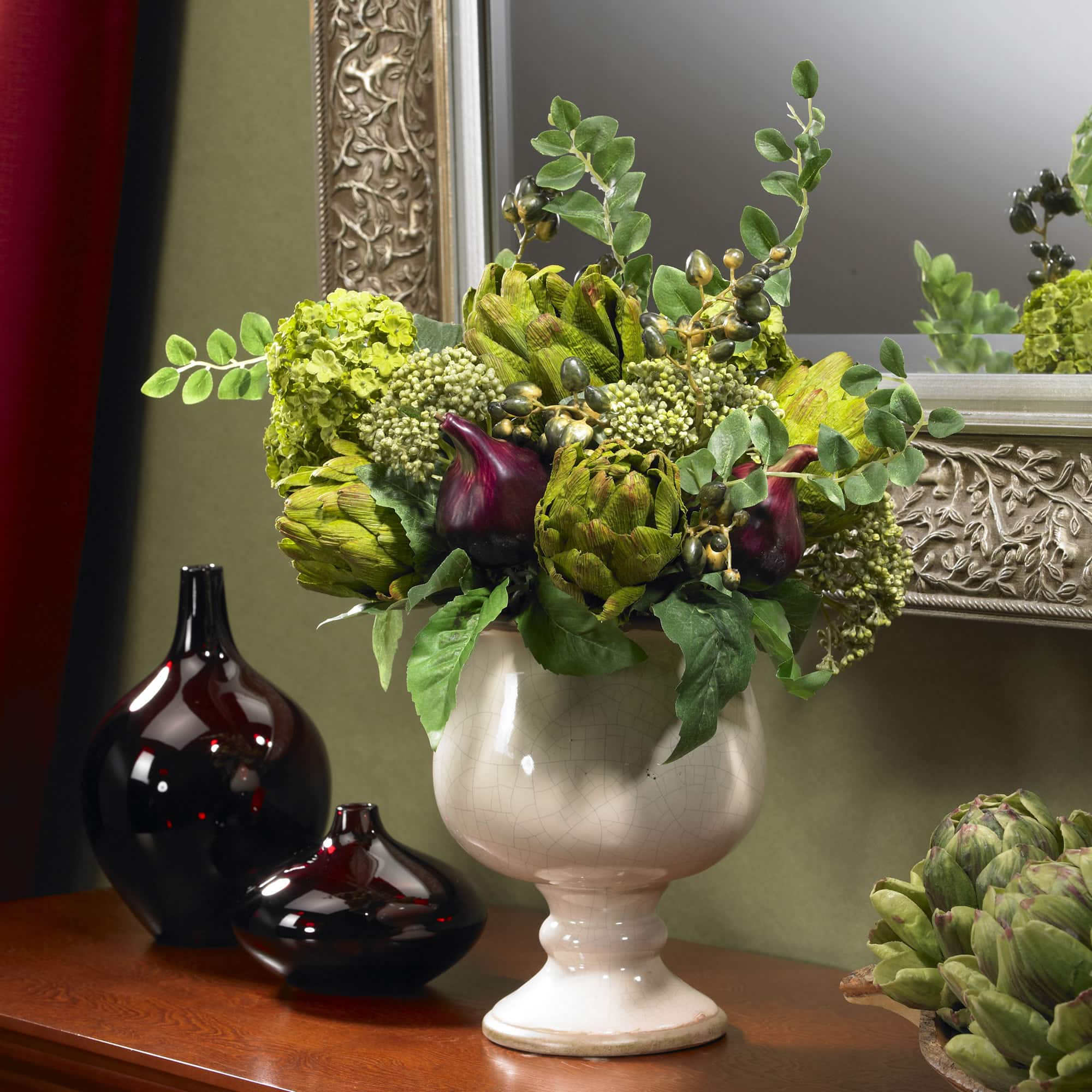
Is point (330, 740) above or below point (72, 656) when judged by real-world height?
below

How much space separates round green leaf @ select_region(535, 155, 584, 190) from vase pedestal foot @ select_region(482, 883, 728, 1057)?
1.32 feet

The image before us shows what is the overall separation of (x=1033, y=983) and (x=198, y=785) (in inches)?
26.5

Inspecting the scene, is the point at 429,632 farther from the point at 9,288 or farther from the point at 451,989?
the point at 9,288

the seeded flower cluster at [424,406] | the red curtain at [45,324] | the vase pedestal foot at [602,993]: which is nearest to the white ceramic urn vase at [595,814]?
the vase pedestal foot at [602,993]

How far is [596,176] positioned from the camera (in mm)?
755

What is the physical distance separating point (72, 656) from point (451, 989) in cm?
75

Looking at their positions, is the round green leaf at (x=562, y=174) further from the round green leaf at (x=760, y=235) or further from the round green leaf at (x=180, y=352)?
the round green leaf at (x=180, y=352)

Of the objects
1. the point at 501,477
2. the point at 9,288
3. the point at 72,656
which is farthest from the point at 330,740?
the point at 501,477

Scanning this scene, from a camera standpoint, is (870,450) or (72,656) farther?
(72,656)

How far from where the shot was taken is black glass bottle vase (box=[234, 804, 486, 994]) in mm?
874

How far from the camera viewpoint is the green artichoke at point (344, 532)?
0.74 metres

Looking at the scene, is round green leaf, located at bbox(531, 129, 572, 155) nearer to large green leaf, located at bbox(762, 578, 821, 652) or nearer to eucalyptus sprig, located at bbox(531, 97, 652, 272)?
eucalyptus sprig, located at bbox(531, 97, 652, 272)

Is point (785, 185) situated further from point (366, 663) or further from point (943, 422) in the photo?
point (366, 663)

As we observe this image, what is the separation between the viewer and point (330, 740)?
51.1 inches
